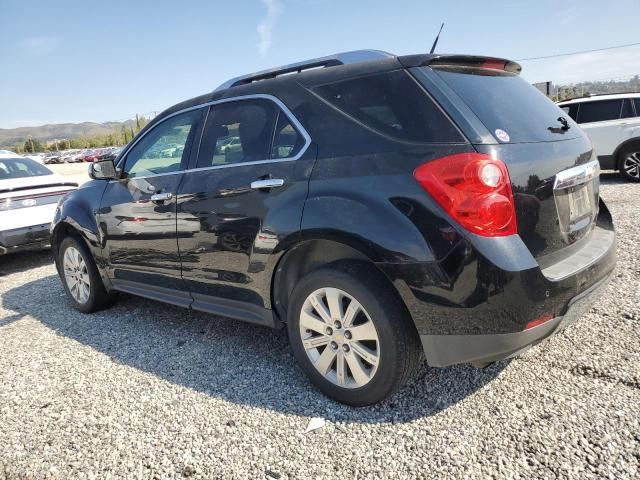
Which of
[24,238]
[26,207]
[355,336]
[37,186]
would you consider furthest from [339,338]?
[37,186]

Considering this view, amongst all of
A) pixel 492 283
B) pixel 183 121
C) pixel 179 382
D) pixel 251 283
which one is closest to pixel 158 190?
pixel 183 121

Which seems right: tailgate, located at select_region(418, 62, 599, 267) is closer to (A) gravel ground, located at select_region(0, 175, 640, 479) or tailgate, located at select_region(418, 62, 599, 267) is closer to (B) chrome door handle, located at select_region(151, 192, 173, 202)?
(A) gravel ground, located at select_region(0, 175, 640, 479)

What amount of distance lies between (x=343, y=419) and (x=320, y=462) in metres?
0.35

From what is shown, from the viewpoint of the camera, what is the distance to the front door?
11.9 ft

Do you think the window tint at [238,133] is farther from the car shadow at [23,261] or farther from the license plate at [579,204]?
the car shadow at [23,261]

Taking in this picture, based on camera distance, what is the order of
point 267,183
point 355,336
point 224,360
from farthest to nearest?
point 224,360, point 267,183, point 355,336

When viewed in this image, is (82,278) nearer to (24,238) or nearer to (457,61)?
(24,238)

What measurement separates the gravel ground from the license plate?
2.97 ft

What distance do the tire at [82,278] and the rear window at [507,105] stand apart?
11.8ft

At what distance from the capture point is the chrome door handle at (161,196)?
358 centimetres

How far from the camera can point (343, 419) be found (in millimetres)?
2645

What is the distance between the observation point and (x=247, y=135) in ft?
10.4

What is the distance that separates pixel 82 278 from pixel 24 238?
2.49m

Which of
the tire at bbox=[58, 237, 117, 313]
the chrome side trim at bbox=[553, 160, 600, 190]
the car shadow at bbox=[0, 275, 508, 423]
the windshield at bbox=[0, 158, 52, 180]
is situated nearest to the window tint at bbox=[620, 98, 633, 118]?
the chrome side trim at bbox=[553, 160, 600, 190]
